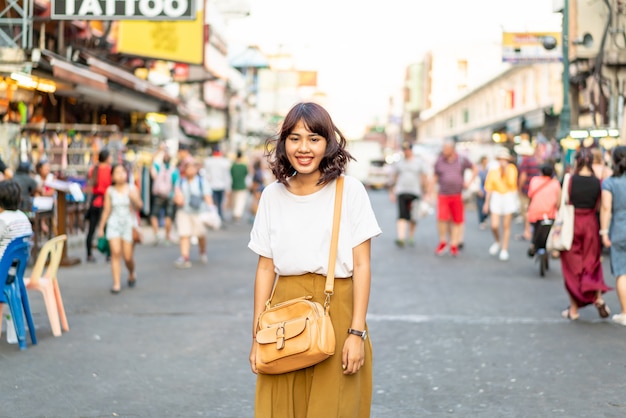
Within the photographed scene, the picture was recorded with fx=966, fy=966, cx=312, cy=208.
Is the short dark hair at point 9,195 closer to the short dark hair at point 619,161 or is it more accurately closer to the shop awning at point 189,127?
the short dark hair at point 619,161

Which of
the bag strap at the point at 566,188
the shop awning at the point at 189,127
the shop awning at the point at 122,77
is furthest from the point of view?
the shop awning at the point at 189,127

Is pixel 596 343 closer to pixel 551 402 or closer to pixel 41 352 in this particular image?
pixel 551 402

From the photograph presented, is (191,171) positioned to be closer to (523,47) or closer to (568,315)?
(568,315)

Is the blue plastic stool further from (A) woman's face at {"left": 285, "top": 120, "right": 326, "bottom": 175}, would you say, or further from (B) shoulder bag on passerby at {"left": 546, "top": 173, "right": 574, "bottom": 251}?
(B) shoulder bag on passerby at {"left": 546, "top": 173, "right": 574, "bottom": 251}

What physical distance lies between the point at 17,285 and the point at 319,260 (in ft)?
16.1

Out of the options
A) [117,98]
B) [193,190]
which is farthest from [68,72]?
[117,98]

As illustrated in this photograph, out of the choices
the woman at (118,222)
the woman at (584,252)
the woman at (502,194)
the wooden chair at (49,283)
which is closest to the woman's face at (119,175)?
the woman at (118,222)

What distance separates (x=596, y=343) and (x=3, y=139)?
11965 mm

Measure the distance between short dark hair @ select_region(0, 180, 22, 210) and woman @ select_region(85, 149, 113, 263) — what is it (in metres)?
6.66

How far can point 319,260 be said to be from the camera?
3688 mm

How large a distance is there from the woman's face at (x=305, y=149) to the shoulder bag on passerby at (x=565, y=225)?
605cm

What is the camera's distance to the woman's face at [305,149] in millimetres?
3717

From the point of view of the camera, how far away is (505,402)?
612 centimetres

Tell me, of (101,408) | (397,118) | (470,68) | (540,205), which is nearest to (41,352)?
(101,408)
